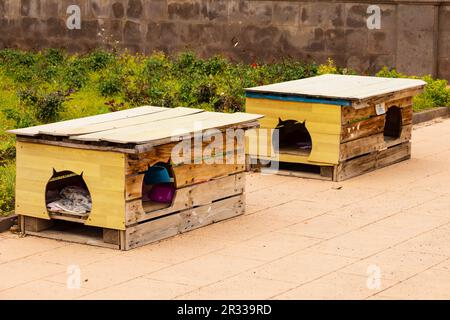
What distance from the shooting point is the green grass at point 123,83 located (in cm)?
1545

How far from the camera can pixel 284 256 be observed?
9625 millimetres

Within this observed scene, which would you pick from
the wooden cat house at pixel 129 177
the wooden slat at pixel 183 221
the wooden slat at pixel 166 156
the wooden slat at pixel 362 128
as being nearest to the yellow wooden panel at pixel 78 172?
the wooden cat house at pixel 129 177

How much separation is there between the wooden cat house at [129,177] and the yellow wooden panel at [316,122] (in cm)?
144

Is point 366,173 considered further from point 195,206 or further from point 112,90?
point 112,90

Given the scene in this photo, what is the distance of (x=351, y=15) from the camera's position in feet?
61.6

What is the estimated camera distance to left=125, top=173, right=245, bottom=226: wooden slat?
973cm

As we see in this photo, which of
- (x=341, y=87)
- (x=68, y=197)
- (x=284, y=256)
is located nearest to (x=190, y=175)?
(x=68, y=197)

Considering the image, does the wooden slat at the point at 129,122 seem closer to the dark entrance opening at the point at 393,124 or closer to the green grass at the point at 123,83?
the green grass at the point at 123,83

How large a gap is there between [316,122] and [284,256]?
3.07 metres

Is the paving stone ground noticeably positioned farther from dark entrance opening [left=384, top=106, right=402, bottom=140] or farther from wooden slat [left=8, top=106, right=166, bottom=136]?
dark entrance opening [left=384, top=106, right=402, bottom=140]

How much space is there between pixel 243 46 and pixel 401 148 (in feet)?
21.8

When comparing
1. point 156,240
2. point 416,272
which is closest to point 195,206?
point 156,240

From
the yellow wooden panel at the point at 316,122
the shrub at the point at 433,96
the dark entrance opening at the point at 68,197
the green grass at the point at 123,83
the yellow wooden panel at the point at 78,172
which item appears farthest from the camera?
the shrub at the point at 433,96

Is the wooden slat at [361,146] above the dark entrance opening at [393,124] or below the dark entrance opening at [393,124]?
below
